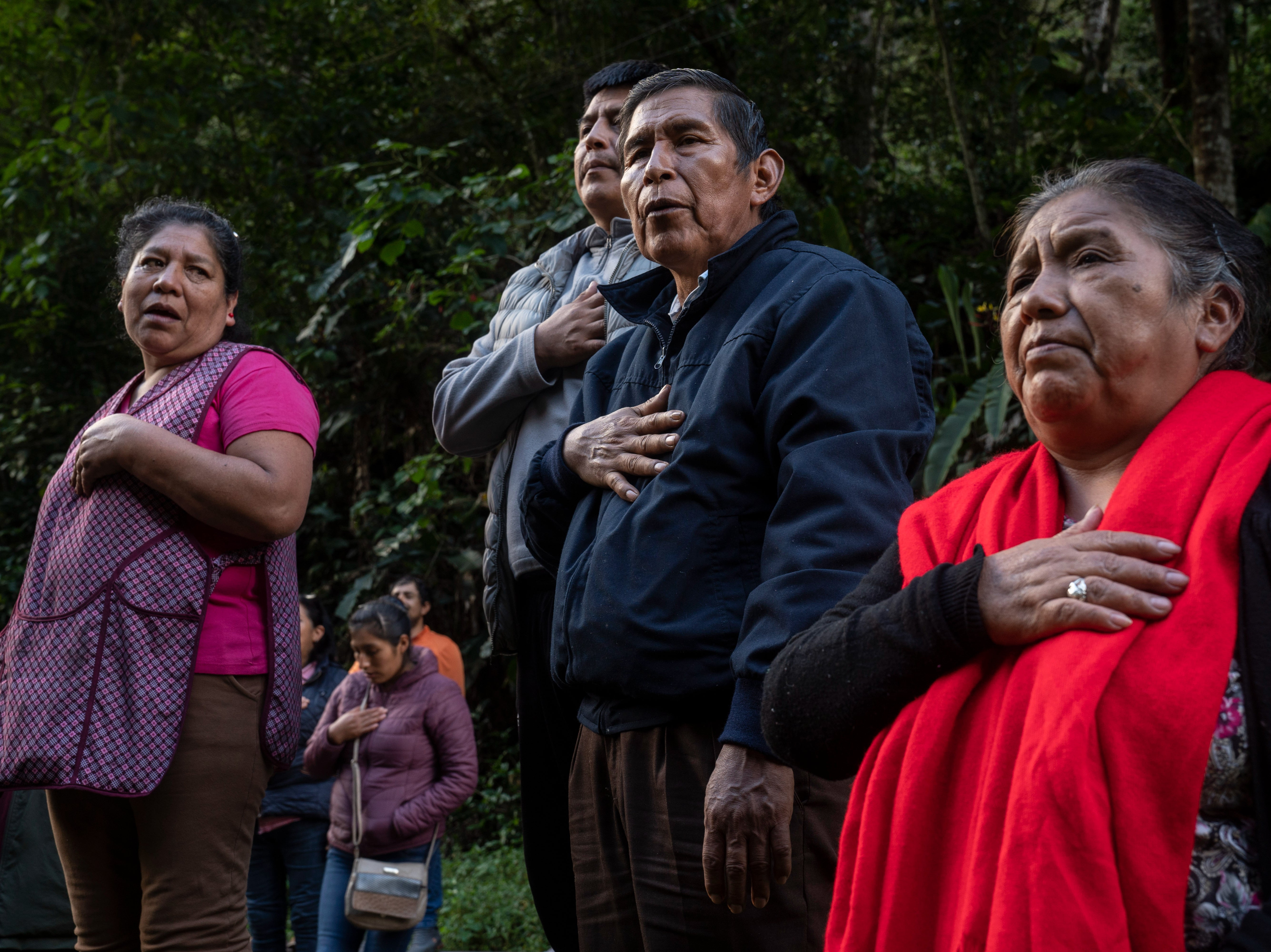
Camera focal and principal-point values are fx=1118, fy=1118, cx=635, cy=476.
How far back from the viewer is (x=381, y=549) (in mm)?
7910

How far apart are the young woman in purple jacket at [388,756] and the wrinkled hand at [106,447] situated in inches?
102

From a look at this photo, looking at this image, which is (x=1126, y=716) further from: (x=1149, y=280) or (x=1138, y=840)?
(x=1149, y=280)

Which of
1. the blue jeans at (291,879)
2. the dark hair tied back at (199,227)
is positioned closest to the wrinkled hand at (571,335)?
the dark hair tied back at (199,227)

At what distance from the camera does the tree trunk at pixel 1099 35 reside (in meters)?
9.02

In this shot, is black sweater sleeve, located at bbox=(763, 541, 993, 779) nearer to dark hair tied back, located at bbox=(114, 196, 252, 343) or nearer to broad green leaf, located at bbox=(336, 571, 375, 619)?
dark hair tied back, located at bbox=(114, 196, 252, 343)

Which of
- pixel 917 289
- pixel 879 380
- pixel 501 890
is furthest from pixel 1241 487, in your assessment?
pixel 917 289

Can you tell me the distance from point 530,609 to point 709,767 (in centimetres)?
94

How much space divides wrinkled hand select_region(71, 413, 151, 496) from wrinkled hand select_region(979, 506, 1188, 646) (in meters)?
1.89

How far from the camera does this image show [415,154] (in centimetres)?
761

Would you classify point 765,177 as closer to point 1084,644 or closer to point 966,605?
point 966,605

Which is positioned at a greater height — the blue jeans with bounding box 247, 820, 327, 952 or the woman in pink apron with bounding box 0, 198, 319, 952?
the woman in pink apron with bounding box 0, 198, 319, 952

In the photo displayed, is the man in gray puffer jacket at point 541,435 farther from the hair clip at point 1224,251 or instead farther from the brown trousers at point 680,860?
the hair clip at point 1224,251

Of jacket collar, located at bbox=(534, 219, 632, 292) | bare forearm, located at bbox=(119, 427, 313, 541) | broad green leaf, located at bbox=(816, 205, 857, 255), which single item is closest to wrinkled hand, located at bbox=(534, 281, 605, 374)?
jacket collar, located at bbox=(534, 219, 632, 292)

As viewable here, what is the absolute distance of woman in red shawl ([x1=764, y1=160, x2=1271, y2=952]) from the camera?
1.15m
